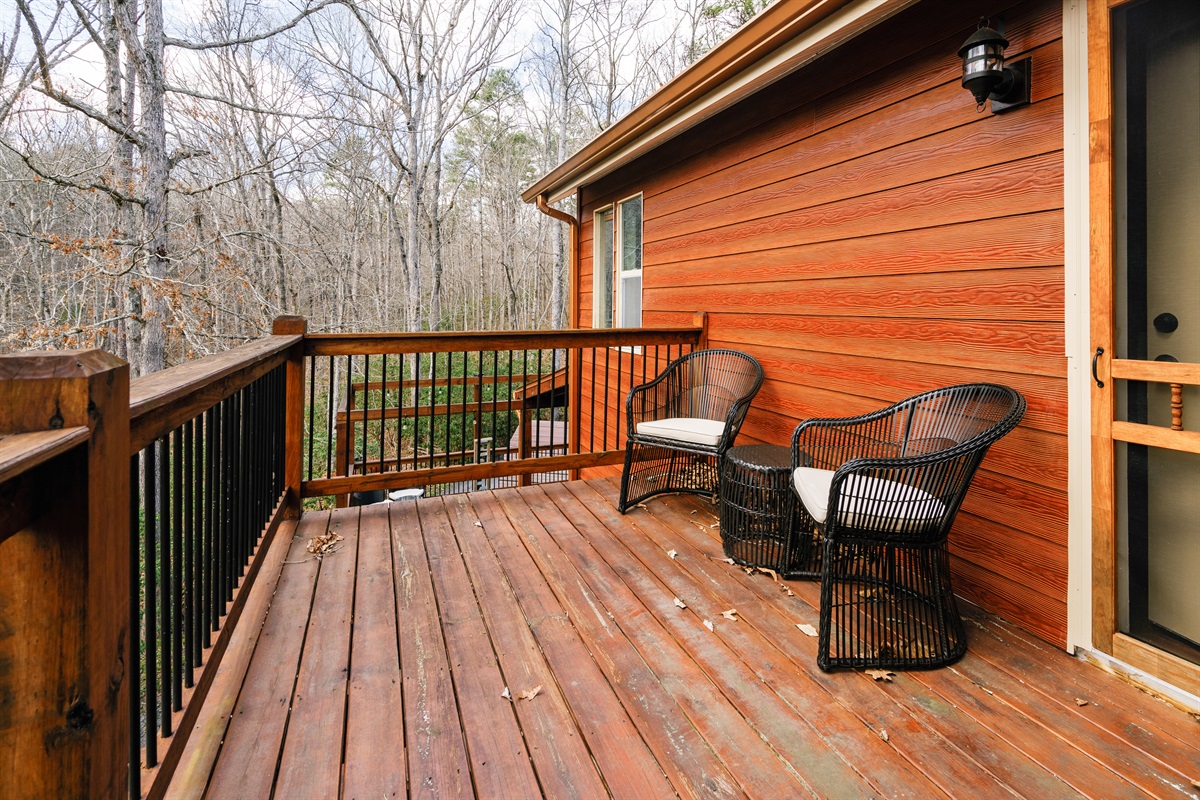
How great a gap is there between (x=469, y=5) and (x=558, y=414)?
24.5 feet

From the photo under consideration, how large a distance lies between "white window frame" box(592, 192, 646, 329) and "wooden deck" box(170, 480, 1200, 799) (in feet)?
11.6

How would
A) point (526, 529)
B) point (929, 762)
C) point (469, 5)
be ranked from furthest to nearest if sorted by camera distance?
point (469, 5), point (526, 529), point (929, 762)

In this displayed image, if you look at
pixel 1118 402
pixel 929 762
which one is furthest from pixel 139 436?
pixel 1118 402

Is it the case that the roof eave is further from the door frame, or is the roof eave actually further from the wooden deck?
the wooden deck

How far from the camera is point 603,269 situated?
620 centimetres

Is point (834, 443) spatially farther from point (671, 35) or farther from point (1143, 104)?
point (671, 35)

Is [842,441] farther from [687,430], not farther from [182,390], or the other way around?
[182,390]

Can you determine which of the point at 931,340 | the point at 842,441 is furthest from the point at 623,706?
the point at 931,340

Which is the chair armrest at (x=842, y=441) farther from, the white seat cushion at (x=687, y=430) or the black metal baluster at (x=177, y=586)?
the black metal baluster at (x=177, y=586)

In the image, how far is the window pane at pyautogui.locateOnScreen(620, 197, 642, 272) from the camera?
17.9 ft

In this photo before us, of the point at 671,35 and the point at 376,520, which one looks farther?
the point at 671,35

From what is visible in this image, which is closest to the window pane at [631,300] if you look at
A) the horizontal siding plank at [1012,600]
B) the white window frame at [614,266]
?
the white window frame at [614,266]

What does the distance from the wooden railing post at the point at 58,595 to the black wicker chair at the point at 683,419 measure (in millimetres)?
2589

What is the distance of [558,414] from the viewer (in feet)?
36.6
